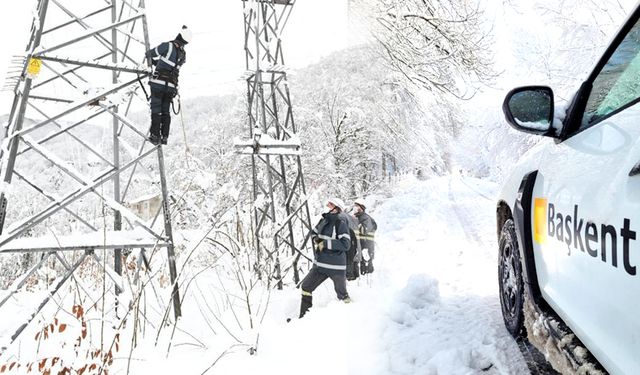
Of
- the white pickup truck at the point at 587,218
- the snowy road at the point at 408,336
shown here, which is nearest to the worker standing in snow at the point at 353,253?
the snowy road at the point at 408,336

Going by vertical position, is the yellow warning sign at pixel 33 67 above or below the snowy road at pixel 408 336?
above

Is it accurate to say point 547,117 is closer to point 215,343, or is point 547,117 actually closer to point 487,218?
point 215,343

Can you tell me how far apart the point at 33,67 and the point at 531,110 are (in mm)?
5272

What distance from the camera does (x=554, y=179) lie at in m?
2.02

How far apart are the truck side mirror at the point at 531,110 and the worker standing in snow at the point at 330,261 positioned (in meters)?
4.50

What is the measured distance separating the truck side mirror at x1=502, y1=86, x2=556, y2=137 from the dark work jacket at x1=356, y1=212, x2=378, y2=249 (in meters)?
7.47

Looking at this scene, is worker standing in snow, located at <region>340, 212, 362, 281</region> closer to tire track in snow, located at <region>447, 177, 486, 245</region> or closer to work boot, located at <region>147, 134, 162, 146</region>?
tire track in snow, located at <region>447, 177, 486, 245</region>

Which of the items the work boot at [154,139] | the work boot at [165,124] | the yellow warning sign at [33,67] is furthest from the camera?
the work boot at [165,124]

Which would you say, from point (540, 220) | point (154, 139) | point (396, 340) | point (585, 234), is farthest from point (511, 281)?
point (154, 139)

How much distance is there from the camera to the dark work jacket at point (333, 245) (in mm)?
6297

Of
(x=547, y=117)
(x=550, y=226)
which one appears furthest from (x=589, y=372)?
(x=547, y=117)

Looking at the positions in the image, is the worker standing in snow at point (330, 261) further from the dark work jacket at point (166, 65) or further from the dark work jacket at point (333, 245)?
the dark work jacket at point (166, 65)

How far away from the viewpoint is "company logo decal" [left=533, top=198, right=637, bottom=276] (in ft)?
4.02

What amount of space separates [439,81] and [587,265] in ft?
19.1
